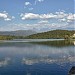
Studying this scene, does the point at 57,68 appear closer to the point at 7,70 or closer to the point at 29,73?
the point at 29,73

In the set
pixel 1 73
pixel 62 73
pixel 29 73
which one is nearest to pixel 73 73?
pixel 62 73

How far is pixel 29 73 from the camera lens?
26.5m

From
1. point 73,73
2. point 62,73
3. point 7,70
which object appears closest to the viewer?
point 73,73

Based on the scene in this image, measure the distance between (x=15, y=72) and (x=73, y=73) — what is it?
8.89 metres

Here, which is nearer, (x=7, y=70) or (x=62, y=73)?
(x=62, y=73)

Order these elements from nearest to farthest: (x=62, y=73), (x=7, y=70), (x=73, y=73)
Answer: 1. (x=73, y=73)
2. (x=62, y=73)
3. (x=7, y=70)

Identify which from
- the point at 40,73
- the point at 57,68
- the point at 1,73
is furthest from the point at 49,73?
the point at 1,73

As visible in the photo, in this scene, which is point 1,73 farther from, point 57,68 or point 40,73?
point 57,68

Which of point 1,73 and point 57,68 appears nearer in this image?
point 1,73

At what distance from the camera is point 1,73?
2675 cm

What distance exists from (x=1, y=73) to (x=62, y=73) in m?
7.10

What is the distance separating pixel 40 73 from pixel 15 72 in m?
3.09

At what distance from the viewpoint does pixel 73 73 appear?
20266mm

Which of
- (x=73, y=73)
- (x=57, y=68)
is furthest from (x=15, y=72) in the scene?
(x=73, y=73)
